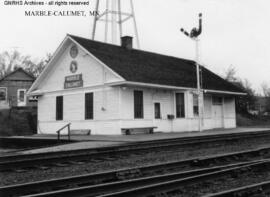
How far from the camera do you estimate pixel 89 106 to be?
22.8 meters

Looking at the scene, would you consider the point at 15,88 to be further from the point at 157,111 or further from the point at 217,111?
the point at 217,111

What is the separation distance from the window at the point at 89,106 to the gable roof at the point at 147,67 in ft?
8.92

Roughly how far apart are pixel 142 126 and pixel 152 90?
2537 mm

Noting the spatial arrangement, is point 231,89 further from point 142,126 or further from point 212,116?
point 142,126

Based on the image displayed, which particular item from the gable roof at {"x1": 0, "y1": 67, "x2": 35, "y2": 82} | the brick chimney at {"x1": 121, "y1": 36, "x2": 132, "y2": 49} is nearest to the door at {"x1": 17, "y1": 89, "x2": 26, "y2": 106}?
the gable roof at {"x1": 0, "y1": 67, "x2": 35, "y2": 82}

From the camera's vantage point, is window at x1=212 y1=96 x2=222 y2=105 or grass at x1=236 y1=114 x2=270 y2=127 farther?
grass at x1=236 y1=114 x2=270 y2=127

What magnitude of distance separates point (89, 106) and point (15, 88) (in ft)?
76.7

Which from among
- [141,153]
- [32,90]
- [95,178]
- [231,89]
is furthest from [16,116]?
[95,178]

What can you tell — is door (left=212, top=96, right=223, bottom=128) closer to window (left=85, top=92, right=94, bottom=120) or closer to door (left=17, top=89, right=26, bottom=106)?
window (left=85, top=92, right=94, bottom=120)

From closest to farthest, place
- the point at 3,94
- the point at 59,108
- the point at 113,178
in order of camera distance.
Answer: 1. the point at 113,178
2. the point at 59,108
3. the point at 3,94

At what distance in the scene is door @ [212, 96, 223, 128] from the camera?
89.7ft

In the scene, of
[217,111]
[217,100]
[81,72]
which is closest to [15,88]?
[81,72]

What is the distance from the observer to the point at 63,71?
25406mm

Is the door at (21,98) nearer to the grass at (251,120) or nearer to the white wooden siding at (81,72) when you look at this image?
the white wooden siding at (81,72)
